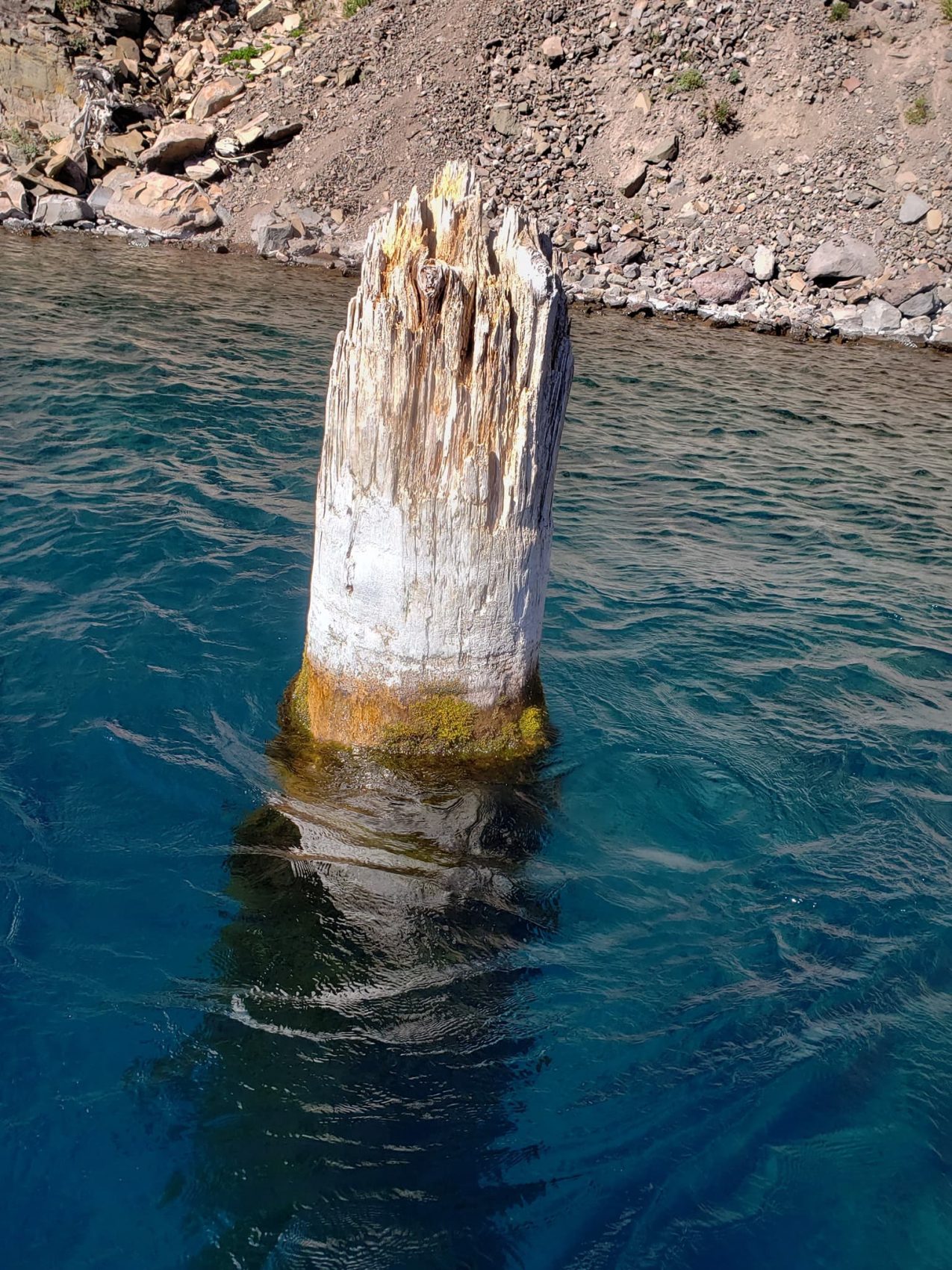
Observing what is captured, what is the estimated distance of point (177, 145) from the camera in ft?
101

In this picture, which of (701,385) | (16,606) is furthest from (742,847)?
(701,385)

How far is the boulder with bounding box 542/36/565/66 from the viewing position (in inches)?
1181

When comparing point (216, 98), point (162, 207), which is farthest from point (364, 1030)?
point (216, 98)

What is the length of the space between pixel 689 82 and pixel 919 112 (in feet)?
22.1

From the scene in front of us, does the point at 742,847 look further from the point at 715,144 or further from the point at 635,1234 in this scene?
the point at 715,144

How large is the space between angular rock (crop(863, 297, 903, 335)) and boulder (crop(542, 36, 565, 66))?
14720 mm

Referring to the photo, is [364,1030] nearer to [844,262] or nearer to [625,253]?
[844,262]

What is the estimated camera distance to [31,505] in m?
9.35

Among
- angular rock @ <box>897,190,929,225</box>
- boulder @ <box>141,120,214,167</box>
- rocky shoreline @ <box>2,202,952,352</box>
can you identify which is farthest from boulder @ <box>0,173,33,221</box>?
angular rock @ <box>897,190,929,225</box>

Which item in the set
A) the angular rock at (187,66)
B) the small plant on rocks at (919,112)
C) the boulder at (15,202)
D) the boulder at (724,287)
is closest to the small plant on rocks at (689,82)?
the small plant on rocks at (919,112)

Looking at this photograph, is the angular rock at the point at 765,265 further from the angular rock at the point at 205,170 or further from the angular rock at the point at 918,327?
the angular rock at the point at 205,170

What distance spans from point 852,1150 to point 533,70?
3324cm

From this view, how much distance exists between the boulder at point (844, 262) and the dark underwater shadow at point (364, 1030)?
2209 cm

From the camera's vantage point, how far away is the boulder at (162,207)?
28.8 metres
